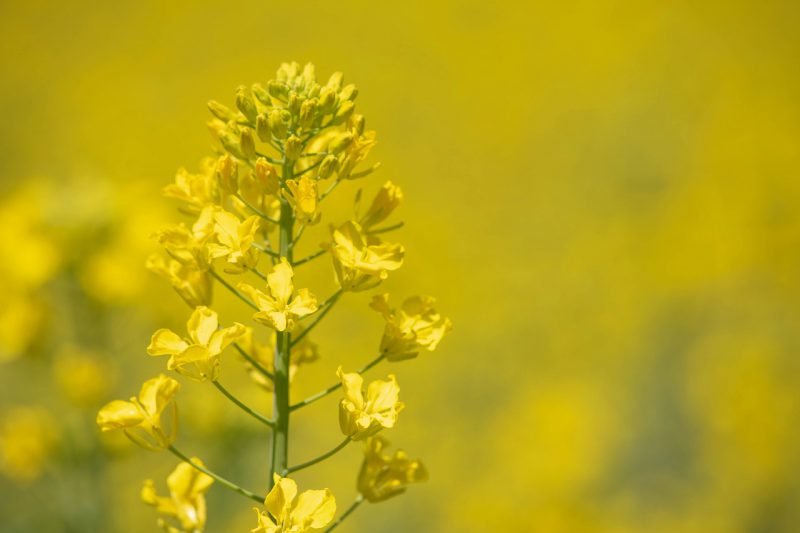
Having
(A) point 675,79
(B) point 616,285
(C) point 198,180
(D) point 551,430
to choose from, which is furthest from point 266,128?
(A) point 675,79

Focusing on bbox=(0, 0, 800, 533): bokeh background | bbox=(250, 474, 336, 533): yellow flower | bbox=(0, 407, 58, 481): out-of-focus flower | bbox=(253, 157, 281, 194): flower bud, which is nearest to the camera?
bbox=(250, 474, 336, 533): yellow flower

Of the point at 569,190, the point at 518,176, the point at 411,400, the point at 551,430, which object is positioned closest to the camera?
the point at 551,430

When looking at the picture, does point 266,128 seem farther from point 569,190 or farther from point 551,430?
point 569,190

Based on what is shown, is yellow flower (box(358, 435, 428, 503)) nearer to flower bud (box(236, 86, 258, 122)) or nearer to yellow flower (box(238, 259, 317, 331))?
yellow flower (box(238, 259, 317, 331))

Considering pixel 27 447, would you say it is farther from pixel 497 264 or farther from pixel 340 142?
pixel 497 264

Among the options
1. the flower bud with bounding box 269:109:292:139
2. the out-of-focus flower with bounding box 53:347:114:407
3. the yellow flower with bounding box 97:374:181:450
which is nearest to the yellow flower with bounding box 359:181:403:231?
the flower bud with bounding box 269:109:292:139

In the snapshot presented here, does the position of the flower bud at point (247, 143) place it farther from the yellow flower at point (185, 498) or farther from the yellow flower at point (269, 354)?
the yellow flower at point (185, 498)
